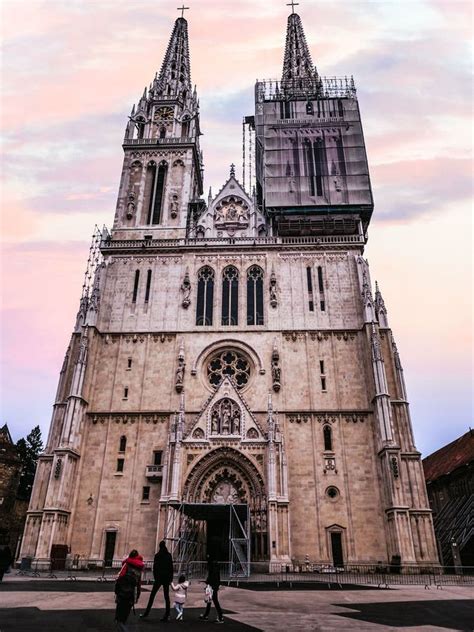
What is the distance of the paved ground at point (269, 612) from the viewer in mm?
8156

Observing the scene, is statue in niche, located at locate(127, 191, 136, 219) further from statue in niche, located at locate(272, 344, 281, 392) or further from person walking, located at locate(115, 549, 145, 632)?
person walking, located at locate(115, 549, 145, 632)

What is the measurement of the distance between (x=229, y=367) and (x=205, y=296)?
18.8ft

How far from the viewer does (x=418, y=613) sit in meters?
9.94

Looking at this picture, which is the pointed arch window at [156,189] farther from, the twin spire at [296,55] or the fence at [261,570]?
the fence at [261,570]

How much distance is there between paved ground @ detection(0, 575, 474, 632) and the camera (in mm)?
8156

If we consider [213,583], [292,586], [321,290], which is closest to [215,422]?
[321,290]

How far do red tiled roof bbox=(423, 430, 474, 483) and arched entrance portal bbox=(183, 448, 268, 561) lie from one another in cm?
1981

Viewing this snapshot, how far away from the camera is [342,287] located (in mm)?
33625

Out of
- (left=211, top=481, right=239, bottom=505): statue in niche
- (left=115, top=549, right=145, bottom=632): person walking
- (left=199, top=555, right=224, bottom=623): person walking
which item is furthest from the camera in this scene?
(left=211, top=481, right=239, bottom=505): statue in niche

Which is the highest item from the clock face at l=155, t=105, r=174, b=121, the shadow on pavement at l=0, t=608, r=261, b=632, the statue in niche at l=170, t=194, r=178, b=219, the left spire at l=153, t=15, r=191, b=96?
the left spire at l=153, t=15, r=191, b=96

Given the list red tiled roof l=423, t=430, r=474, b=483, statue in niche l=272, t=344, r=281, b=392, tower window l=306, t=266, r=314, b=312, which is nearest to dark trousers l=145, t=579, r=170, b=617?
statue in niche l=272, t=344, r=281, b=392

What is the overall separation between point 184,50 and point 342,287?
36.6 metres

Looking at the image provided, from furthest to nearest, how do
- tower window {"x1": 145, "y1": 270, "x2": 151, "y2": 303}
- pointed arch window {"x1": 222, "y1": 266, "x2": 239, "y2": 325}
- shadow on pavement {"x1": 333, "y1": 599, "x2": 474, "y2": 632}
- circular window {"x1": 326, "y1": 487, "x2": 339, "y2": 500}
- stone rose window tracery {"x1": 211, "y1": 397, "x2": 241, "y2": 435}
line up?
tower window {"x1": 145, "y1": 270, "x2": 151, "y2": 303} < pointed arch window {"x1": 222, "y1": 266, "x2": 239, "y2": 325} < stone rose window tracery {"x1": 211, "y1": 397, "x2": 241, "y2": 435} < circular window {"x1": 326, "y1": 487, "x2": 339, "y2": 500} < shadow on pavement {"x1": 333, "y1": 599, "x2": 474, "y2": 632}

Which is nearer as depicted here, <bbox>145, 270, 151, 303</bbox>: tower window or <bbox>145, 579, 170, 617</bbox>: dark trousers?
<bbox>145, 579, 170, 617</bbox>: dark trousers
